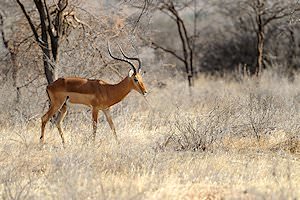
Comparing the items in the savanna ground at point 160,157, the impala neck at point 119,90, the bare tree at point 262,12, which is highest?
the bare tree at point 262,12

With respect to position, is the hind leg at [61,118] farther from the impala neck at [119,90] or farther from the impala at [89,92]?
the impala neck at [119,90]

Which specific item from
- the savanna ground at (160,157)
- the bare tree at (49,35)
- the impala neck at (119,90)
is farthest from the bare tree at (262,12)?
the impala neck at (119,90)

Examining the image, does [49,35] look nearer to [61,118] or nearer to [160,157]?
[61,118]

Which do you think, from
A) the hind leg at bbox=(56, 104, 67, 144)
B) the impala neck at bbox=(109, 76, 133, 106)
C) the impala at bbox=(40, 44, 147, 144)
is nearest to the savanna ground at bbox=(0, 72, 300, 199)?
the hind leg at bbox=(56, 104, 67, 144)

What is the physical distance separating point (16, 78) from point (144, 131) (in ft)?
11.5

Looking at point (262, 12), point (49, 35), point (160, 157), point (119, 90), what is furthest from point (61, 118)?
point (262, 12)

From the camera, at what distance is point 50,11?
1445 centimetres

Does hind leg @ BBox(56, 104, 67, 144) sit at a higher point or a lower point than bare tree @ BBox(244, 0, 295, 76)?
lower

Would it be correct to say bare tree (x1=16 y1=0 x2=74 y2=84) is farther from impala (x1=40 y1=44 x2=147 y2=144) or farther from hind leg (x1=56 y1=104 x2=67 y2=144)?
impala (x1=40 y1=44 x2=147 y2=144)

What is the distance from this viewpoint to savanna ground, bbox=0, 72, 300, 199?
7.17m

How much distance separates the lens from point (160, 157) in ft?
29.5

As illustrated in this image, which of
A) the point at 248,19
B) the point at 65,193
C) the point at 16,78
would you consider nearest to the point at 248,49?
the point at 248,19

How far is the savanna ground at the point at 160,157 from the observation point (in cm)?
717

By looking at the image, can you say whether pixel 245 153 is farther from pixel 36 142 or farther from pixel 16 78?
pixel 16 78
